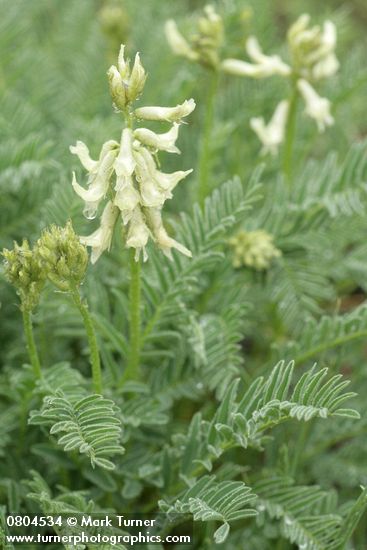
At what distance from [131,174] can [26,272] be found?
0.95ft

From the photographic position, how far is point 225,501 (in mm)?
1598

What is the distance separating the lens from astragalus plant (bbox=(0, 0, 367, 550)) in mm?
1554

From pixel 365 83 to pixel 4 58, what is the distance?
1.36m

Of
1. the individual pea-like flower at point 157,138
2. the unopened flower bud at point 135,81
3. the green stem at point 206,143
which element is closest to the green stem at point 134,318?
the individual pea-like flower at point 157,138

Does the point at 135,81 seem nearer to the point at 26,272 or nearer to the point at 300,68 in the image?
the point at 26,272

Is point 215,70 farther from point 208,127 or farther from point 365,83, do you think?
point 365,83

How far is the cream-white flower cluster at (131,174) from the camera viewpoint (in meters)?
1.49

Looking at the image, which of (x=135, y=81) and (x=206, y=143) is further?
(x=206, y=143)

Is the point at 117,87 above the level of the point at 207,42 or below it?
below

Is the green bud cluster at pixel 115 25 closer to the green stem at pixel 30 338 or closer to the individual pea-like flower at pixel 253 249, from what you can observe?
the individual pea-like flower at pixel 253 249

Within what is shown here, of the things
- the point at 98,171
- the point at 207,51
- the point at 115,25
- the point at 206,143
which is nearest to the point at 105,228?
the point at 98,171

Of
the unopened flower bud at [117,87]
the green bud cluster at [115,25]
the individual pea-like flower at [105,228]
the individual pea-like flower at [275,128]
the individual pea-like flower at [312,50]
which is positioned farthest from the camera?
the green bud cluster at [115,25]

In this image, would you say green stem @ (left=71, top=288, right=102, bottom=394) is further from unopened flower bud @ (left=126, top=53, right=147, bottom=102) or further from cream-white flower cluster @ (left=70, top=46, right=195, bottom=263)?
unopened flower bud @ (left=126, top=53, right=147, bottom=102)

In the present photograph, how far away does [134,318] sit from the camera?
1.79 metres
